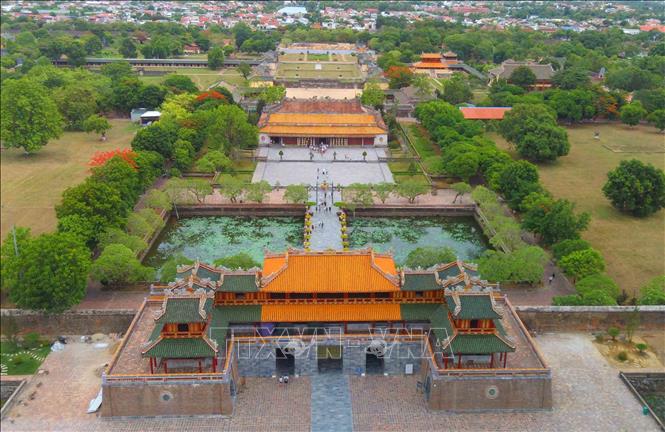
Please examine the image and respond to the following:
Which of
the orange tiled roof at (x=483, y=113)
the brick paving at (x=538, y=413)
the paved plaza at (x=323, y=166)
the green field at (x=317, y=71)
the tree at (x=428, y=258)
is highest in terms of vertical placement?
the green field at (x=317, y=71)

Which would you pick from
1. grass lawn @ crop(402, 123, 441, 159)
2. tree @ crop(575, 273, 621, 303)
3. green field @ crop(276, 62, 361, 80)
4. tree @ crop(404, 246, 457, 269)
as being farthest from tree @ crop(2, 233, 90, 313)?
green field @ crop(276, 62, 361, 80)

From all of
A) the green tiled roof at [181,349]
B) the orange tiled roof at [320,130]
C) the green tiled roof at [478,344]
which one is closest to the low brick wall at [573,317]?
the green tiled roof at [478,344]

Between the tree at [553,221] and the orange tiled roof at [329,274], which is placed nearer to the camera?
the orange tiled roof at [329,274]

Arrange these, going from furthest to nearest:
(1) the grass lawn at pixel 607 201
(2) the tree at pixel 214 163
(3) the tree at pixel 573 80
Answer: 1. (3) the tree at pixel 573 80
2. (2) the tree at pixel 214 163
3. (1) the grass lawn at pixel 607 201

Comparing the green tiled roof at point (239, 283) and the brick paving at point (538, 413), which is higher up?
the green tiled roof at point (239, 283)

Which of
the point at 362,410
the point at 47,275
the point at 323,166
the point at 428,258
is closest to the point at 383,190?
the point at 323,166

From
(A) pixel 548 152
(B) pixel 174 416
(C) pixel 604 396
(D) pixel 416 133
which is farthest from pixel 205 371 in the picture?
(D) pixel 416 133

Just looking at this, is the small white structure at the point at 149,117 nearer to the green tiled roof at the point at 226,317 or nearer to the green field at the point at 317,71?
the green field at the point at 317,71
